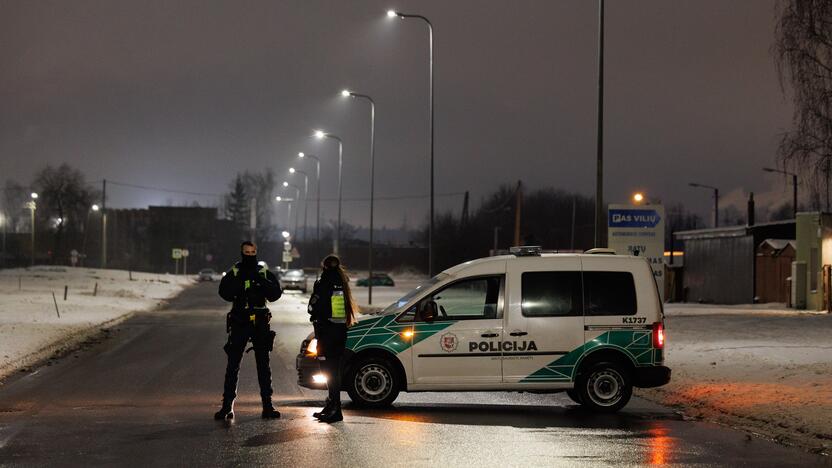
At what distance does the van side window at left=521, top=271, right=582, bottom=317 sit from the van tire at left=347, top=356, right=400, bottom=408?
1876 millimetres

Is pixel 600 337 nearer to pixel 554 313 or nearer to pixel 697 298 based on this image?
pixel 554 313

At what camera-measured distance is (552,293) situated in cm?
1273

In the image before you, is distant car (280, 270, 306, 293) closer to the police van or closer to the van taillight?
the police van

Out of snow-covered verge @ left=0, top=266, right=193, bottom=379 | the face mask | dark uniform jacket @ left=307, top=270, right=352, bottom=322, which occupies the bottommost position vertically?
snow-covered verge @ left=0, top=266, right=193, bottom=379

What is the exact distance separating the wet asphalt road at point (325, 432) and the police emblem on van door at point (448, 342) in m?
0.78

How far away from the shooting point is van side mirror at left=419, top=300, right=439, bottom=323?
12531 mm

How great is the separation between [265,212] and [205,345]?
134334mm

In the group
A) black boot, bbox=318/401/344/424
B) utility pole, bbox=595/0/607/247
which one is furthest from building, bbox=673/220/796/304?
black boot, bbox=318/401/344/424

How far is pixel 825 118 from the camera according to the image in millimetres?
24516

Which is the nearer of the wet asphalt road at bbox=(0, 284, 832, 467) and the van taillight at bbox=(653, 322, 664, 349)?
the wet asphalt road at bbox=(0, 284, 832, 467)

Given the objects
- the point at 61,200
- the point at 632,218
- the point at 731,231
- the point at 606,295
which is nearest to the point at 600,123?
the point at 632,218

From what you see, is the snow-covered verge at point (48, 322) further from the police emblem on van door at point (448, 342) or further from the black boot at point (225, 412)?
the police emblem on van door at point (448, 342)

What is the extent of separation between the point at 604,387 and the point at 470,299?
1995mm

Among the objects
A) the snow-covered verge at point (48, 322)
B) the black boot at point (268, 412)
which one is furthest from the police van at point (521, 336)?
the snow-covered verge at point (48, 322)
